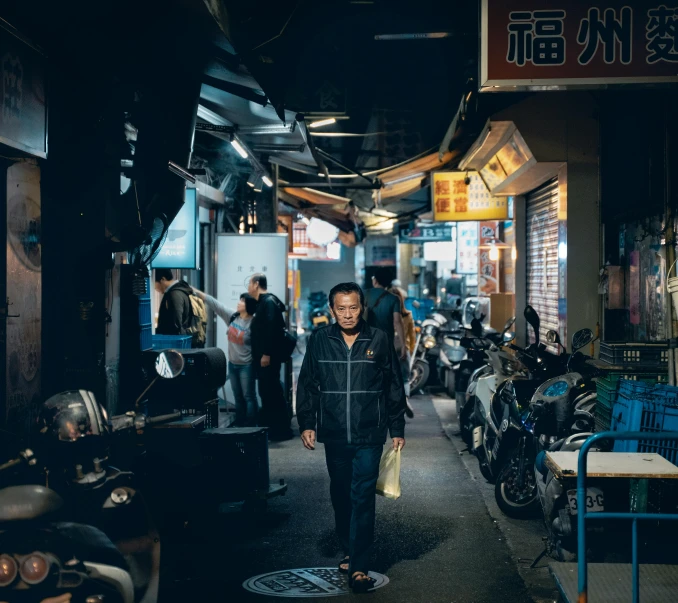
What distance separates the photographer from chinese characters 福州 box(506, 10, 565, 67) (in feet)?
19.5

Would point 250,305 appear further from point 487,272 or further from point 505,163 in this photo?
point 487,272

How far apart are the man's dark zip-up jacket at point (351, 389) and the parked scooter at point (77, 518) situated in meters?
1.43

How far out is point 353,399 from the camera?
231 inches

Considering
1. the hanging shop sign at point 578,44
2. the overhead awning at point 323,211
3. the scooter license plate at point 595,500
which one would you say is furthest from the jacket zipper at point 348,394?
the overhead awning at point 323,211

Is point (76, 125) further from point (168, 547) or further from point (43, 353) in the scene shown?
point (168, 547)

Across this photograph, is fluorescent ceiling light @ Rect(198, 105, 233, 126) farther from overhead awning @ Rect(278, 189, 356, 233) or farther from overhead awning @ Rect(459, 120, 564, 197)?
overhead awning @ Rect(278, 189, 356, 233)

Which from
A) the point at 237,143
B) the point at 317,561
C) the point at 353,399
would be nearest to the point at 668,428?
the point at 353,399

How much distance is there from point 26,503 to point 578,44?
4972 millimetres

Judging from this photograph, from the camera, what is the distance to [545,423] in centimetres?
698

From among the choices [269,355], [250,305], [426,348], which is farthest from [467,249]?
[269,355]

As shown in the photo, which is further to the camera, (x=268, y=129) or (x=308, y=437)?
(x=268, y=129)

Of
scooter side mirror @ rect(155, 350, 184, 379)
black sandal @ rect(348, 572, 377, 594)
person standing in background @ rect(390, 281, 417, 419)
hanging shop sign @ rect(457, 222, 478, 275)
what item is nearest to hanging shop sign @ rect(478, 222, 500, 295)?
hanging shop sign @ rect(457, 222, 478, 275)

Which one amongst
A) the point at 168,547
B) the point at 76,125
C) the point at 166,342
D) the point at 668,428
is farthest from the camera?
the point at 166,342

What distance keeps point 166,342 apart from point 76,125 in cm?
278
